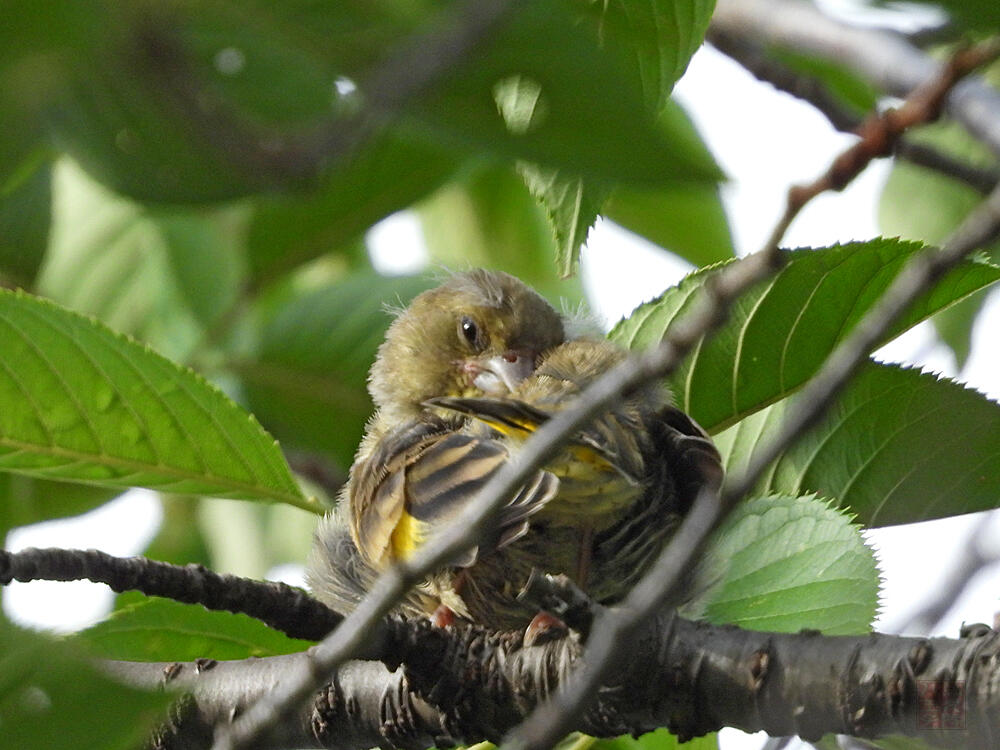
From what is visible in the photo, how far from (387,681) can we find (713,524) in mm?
1321

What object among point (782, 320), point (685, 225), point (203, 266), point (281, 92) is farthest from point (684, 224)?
point (281, 92)

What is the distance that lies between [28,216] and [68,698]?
1038mm

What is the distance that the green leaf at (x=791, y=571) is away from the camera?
2.43 metres

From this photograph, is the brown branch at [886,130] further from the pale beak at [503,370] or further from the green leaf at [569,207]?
the pale beak at [503,370]

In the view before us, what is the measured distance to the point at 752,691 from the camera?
81.2 inches

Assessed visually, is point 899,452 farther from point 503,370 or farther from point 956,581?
point 956,581

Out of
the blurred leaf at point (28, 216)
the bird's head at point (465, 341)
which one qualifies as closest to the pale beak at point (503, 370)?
the bird's head at point (465, 341)

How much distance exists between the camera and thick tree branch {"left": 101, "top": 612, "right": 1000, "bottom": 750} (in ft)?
6.14

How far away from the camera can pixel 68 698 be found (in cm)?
Result: 77

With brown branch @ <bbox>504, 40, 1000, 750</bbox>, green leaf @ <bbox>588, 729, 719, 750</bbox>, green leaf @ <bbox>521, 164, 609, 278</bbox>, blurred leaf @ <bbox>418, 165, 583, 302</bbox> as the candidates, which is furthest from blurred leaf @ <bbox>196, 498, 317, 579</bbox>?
brown branch @ <bbox>504, 40, 1000, 750</bbox>

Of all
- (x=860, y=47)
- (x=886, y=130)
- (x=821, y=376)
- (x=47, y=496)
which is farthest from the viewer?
(x=860, y=47)

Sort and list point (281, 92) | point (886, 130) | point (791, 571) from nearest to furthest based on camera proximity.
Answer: point (281, 92), point (886, 130), point (791, 571)

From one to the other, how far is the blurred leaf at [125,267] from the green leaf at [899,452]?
233 cm

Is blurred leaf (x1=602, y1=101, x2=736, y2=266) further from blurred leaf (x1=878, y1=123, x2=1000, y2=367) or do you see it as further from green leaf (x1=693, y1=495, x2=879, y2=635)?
green leaf (x1=693, y1=495, x2=879, y2=635)
